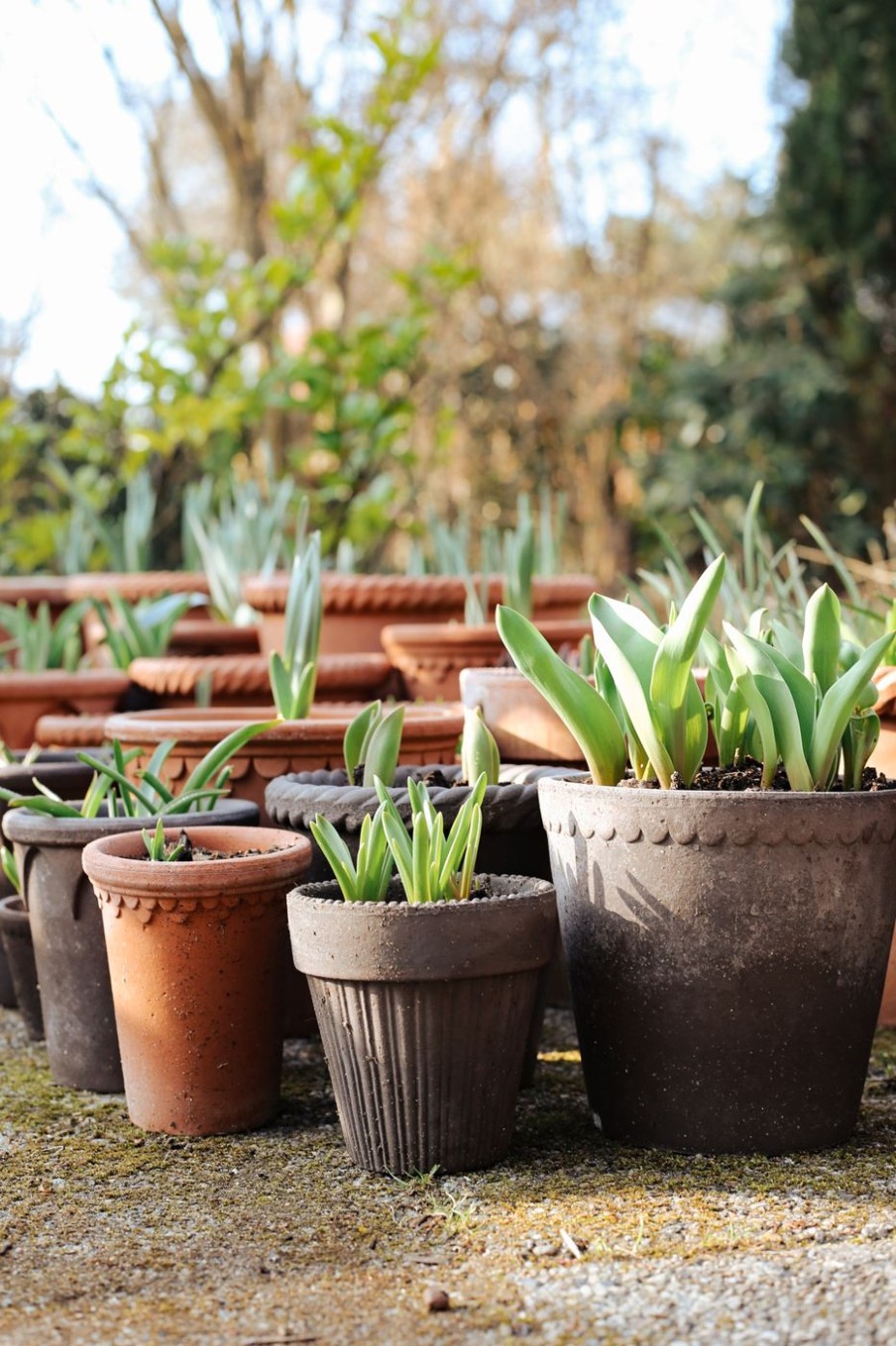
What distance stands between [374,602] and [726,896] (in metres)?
2.29

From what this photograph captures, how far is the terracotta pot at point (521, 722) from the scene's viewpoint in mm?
2891

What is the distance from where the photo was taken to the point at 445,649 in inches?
149

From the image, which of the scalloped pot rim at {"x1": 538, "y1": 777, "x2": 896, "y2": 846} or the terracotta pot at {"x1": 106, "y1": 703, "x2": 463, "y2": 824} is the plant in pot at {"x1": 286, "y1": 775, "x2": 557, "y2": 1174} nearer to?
the scalloped pot rim at {"x1": 538, "y1": 777, "x2": 896, "y2": 846}

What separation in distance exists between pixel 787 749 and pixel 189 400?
432 centimetres

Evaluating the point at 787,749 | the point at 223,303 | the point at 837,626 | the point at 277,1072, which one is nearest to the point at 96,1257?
the point at 277,1072

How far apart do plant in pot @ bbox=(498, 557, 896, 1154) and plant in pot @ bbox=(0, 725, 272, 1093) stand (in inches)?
31.7

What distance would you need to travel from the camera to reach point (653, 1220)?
1.83 meters

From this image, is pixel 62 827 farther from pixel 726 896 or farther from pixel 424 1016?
pixel 726 896

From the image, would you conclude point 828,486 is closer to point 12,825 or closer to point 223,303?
point 223,303

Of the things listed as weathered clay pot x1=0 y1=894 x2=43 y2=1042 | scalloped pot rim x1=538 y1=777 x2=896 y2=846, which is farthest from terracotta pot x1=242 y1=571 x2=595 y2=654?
scalloped pot rim x1=538 y1=777 x2=896 y2=846

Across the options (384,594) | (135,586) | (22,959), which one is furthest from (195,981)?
(135,586)

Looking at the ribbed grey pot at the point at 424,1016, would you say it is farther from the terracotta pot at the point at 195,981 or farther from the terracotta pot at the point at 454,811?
the terracotta pot at the point at 454,811

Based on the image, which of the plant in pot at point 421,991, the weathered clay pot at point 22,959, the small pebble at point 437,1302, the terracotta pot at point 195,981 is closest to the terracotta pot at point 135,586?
the weathered clay pot at point 22,959

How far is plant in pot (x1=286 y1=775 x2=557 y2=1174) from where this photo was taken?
1.98 meters
